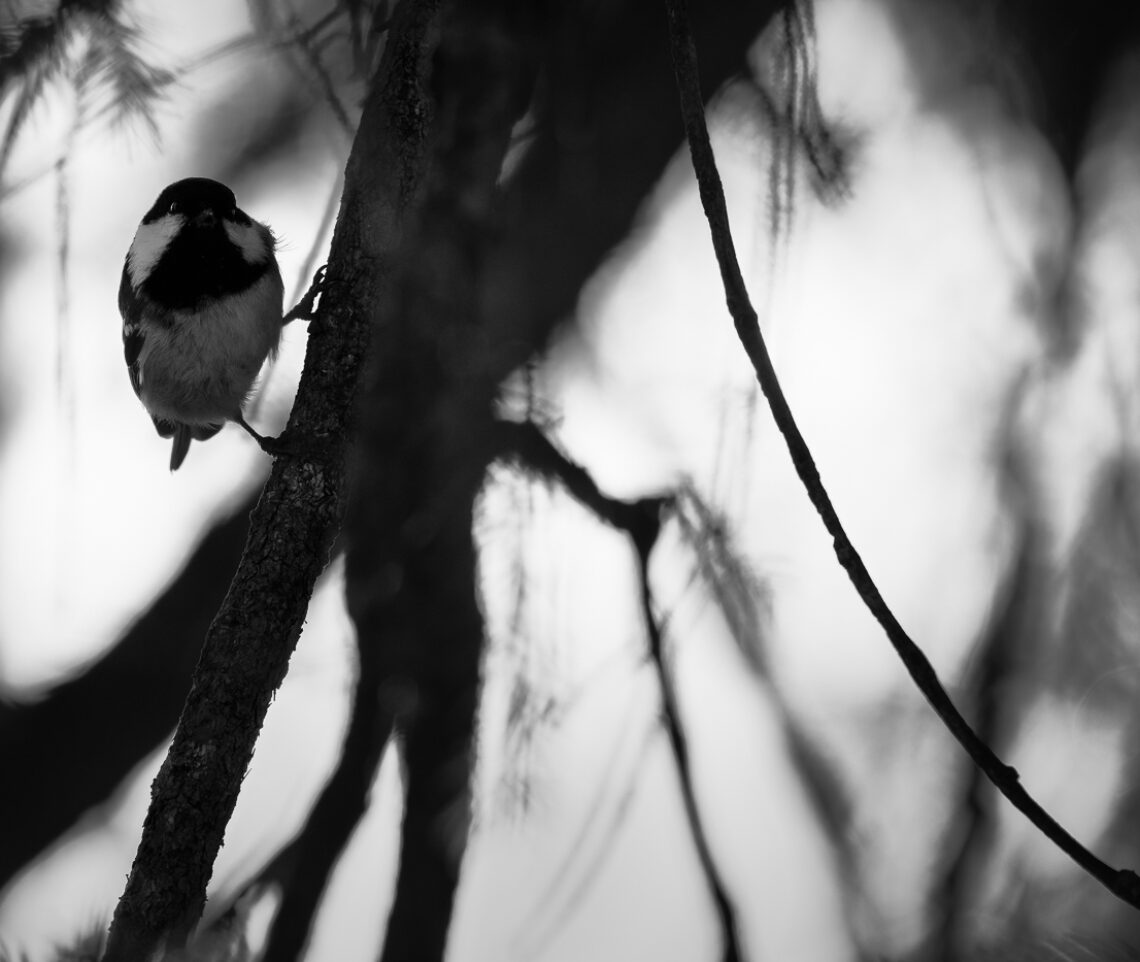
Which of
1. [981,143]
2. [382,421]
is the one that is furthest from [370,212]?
[981,143]

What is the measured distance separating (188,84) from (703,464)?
0.68m

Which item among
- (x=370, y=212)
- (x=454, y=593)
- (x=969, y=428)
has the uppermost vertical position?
(x=969, y=428)

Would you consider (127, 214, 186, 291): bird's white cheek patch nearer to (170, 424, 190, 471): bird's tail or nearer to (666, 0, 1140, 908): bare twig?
(170, 424, 190, 471): bird's tail

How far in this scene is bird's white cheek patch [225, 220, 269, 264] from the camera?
1001 millimetres

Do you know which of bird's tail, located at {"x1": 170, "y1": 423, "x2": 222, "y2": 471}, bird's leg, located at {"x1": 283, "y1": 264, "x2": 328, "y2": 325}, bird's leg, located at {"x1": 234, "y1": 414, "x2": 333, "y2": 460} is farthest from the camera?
bird's tail, located at {"x1": 170, "y1": 423, "x2": 222, "y2": 471}

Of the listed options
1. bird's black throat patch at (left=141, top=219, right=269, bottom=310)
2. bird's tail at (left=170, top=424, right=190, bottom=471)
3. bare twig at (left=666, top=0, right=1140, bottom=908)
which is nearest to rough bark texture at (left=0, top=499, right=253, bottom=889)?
bird's tail at (left=170, top=424, right=190, bottom=471)

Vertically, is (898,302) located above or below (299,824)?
above

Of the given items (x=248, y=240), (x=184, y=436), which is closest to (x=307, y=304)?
(x=248, y=240)

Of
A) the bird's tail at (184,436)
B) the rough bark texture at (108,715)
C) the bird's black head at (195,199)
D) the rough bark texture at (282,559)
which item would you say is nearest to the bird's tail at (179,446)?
the bird's tail at (184,436)

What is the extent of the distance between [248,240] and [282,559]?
421mm

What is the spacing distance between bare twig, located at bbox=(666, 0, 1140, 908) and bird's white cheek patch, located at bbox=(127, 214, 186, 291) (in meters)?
0.54

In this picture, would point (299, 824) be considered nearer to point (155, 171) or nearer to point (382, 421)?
point (382, 421)

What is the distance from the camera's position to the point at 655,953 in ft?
3.13

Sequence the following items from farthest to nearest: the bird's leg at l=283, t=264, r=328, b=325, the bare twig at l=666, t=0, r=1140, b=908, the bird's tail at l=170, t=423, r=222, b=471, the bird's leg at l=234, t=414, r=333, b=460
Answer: the bird's tail at l=170, t=423, r=222, b=471 → the bird's leg at l=283, t=264, r=328, b=325 → the bird's leg at l=234, t=414, r=333, b=460 → the bare twig at l=666, t=0, r=1140, b=908
